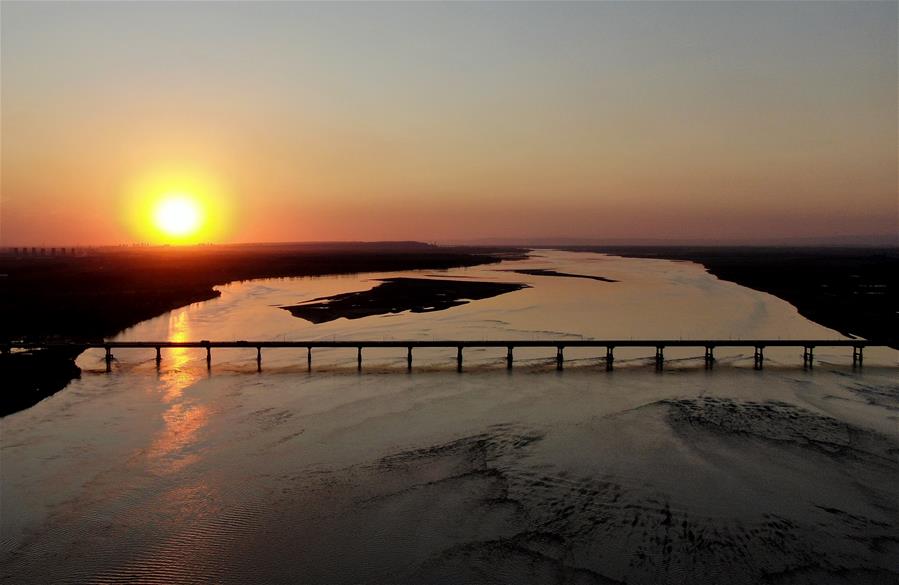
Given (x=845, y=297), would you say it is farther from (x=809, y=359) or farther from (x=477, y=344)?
(x=477, y=344)

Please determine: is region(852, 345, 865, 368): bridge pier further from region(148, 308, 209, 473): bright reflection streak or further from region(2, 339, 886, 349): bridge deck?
region(148, 308, 209, 473): bright reflection streak

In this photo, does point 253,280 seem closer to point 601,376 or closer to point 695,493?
point 601,376

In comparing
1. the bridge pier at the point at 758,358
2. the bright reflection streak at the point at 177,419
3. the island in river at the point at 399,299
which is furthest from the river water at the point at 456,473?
the island in river at the point at 399,299

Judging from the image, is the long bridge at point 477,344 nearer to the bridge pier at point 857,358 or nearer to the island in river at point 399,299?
the bridge pier at point 857,358

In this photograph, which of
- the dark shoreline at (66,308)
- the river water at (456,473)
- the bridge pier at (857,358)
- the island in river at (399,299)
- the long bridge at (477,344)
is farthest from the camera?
the island in river at (399,299)

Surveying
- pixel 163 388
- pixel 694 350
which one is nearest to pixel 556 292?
pixel 694 350

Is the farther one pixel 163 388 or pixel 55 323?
pixel 55 323

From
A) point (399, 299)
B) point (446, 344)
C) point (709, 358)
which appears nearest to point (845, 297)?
point (709, 358)

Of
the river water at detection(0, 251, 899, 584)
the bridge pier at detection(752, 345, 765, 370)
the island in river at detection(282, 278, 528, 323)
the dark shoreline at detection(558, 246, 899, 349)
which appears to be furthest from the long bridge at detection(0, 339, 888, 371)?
the island in river at detection(282, 278, 528, 323)
